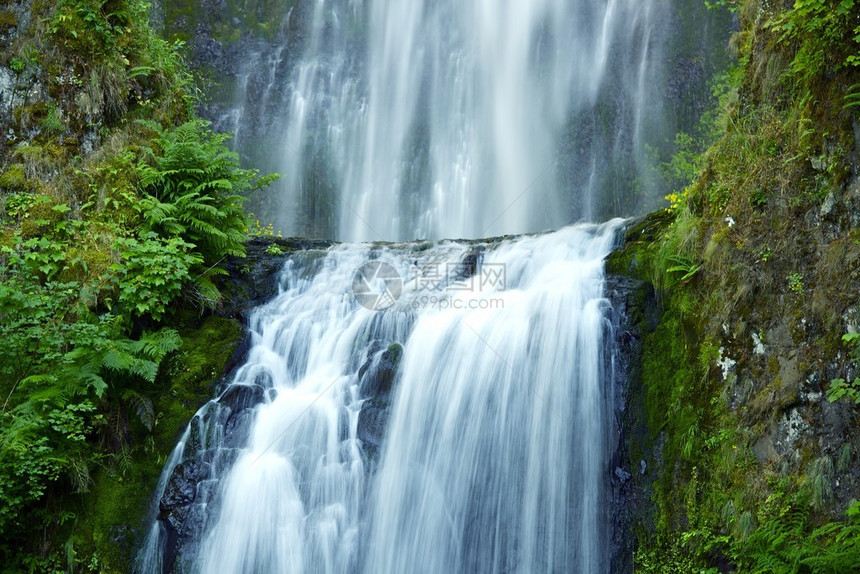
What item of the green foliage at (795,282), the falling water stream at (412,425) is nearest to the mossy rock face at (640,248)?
the falling water stream at (412,425)

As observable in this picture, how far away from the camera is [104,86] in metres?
9.62

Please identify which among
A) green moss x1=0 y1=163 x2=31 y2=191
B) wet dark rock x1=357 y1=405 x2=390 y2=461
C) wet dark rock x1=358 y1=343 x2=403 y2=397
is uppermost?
green moss x1=0 y1=163 x2=31 y2=191

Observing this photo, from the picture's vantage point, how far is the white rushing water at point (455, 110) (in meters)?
19.1

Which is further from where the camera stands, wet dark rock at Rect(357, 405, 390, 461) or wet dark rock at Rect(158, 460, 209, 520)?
wet dark rock at Rect(357, 405, 390, 461)

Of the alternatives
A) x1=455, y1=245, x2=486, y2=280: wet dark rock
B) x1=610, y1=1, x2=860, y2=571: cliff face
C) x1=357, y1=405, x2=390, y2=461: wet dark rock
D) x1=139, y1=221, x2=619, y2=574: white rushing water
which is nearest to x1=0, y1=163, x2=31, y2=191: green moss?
x1=139, y1=221, x2=619, y2=574: white rushing water

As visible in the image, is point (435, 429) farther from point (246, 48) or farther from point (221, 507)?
point (246, 48)

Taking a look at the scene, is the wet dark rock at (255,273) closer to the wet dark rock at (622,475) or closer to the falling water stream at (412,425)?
the falling water stream at (412,425)

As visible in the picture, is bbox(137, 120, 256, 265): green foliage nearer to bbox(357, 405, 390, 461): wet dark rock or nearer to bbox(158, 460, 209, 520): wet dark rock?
bbox(158, 460, 209, 520): wet dark rock

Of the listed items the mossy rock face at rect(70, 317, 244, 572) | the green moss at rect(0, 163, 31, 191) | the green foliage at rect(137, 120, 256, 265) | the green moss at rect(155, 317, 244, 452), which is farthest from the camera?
the green moss at rect(0, 163, 31, 191)

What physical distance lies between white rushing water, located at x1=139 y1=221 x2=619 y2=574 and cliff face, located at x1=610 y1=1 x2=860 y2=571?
2.33 feet

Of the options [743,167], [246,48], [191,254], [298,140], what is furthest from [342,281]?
[246,48]

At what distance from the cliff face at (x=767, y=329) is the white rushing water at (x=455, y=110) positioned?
11.7m

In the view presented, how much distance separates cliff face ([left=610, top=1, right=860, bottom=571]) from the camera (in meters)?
5.16

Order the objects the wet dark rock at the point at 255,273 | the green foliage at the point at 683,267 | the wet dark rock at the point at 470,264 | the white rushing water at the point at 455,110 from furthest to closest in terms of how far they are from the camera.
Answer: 1. the white rushing water at the point at 455,110
2. the wet dark rock at the point at 470,264
3. the wet dark rock at the point at 255,273
4. the green foliage at the point at 683,267
